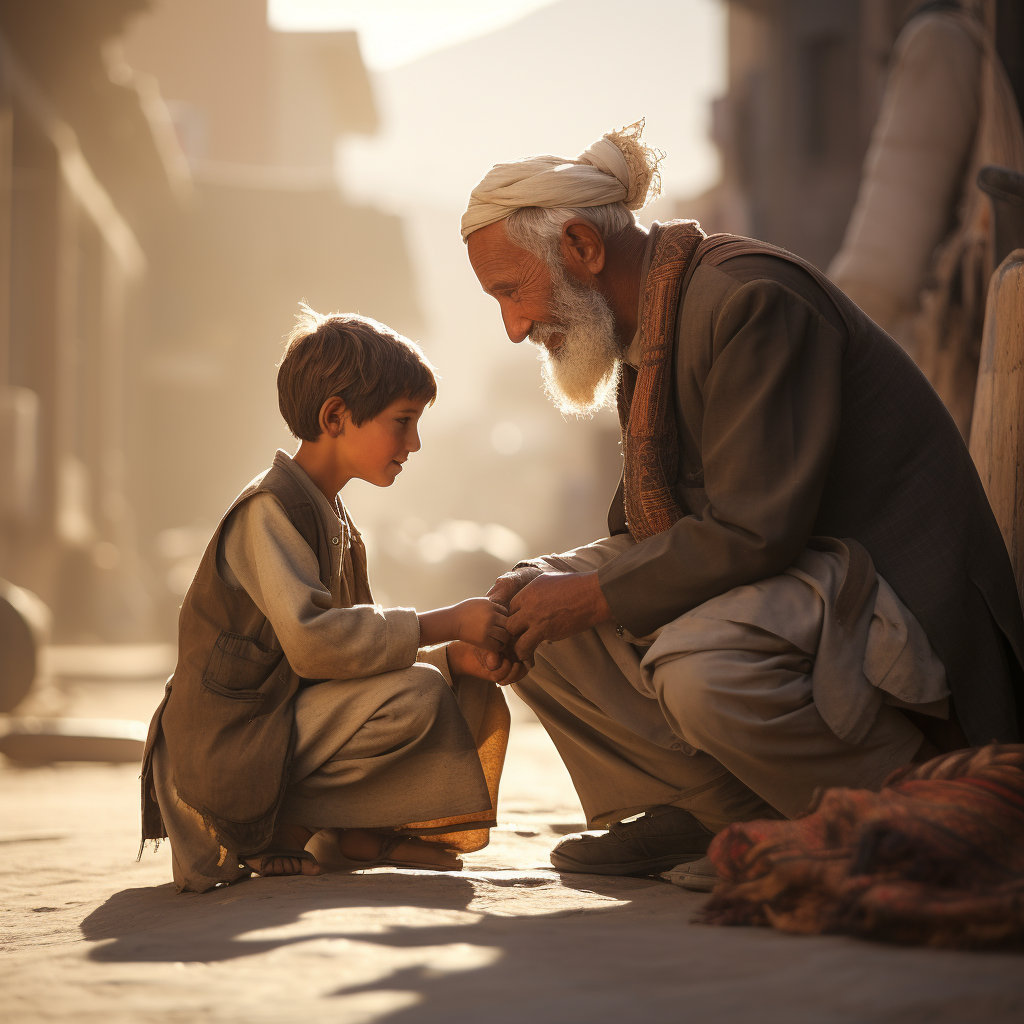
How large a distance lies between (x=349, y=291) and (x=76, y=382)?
9.16 meters

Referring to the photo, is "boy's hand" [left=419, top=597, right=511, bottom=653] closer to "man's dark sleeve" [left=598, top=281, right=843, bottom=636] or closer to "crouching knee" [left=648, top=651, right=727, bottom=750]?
"man's dark sleeve" [left=598, top=281, right=843, bottom=636]

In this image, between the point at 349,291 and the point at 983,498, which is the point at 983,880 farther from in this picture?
the point at 349,291

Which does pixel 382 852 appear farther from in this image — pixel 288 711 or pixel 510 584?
pixel 510 584

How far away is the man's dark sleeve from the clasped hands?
50 mm

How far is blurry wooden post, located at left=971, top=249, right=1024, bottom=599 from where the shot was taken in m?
3.00

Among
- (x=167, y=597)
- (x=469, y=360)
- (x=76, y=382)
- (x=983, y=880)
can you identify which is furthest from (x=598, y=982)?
(x=469, y=360)

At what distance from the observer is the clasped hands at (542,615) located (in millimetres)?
2660

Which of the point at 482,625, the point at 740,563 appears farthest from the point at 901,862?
the point at 482,625

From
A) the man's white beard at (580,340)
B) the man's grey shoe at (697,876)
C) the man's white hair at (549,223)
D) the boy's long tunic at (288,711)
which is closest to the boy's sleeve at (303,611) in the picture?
the boy's long tunic at (288,711)

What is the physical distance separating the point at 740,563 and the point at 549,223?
1036mm

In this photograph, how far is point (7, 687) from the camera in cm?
679

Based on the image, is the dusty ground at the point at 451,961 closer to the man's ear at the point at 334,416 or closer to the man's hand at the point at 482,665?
the man's hand at the point at 482,665

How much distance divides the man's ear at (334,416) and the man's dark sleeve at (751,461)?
69 centimetres

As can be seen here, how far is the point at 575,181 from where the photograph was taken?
3021 millimetres
